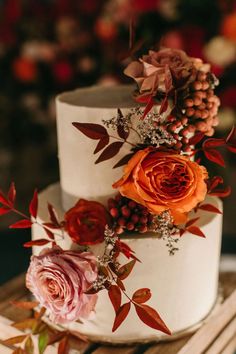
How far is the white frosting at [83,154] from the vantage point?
0.98 meters

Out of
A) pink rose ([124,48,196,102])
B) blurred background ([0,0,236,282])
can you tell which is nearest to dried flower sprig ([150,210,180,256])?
pink rose ([124,48,196,102])

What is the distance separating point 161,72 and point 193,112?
9 cm

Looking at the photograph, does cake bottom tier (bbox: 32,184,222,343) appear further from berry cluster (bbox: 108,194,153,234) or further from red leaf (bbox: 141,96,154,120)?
red leaf (bbox: 141,96,154,120)

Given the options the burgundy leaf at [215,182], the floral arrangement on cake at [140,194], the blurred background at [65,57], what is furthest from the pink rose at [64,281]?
the blurred background at [65,57]

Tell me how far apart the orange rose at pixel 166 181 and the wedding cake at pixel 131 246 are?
0.31 feet

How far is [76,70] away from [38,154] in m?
0.51

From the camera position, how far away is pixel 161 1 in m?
1.84

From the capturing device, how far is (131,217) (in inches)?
37.3

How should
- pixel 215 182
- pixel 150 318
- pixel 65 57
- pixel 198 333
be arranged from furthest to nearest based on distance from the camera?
pixel 65 57
pixel 198 333
pixel 215 182
pixel 150 318

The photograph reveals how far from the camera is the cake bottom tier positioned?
3.26 feet

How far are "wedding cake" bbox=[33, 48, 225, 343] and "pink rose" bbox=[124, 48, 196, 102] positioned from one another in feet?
0.13

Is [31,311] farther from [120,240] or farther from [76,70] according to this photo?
[76,70]

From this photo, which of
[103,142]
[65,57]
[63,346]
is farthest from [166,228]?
[65,57]

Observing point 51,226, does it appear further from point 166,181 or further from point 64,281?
point 166,181
